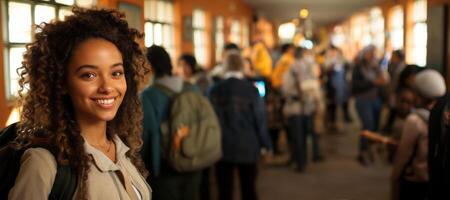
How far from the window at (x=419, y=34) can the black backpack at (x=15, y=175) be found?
17.8ft

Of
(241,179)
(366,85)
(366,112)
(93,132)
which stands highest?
(366,85)

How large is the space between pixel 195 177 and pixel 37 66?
86.0 inches

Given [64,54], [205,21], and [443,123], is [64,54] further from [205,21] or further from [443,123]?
[205,21]

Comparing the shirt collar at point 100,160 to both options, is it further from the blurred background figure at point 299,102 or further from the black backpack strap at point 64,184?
the blurred background figure at point 299,102

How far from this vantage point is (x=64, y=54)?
61.4 inches

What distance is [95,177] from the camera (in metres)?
1.54

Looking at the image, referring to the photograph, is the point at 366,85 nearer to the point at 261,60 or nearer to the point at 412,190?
the point at 261,60

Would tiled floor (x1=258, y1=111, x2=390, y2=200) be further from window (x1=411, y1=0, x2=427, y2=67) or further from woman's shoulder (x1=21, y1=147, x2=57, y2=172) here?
woman's shoulder (x1=21, y1=147, x2=57, y2=172)

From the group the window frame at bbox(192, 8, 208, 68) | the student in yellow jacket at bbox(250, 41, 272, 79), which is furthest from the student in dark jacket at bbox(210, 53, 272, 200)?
the window frame at bbox(192, 8, 208, 68)

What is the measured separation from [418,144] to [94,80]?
7.26 ft

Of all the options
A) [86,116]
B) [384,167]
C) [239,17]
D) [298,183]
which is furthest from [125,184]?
[239,17]

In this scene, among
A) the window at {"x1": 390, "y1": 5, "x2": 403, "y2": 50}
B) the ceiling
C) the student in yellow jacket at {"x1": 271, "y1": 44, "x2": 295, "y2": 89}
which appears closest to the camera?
the student in yellow jacket at {"x1": 271, "y1": 44, "x2": 295, "y2": 89}

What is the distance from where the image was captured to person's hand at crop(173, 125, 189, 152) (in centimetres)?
343

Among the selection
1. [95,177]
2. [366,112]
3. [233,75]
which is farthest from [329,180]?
[95,177]
